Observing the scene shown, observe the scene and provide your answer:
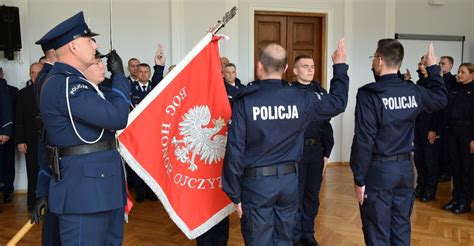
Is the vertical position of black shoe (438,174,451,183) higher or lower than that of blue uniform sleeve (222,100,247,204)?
lower

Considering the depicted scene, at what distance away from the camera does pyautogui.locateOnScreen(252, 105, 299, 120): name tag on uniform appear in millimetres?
2254

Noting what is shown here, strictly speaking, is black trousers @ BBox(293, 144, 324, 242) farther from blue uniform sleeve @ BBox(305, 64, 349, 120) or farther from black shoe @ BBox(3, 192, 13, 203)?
black shoe @ BBox(3, 192, 13, 203)

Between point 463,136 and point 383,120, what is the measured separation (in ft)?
8.32

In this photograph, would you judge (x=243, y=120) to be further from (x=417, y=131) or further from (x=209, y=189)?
(x=417, y=131)

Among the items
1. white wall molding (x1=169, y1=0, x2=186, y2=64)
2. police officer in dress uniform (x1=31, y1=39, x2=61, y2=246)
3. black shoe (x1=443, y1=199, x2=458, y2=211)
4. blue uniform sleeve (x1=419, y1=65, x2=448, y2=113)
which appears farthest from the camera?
white wall molding (x1=169, y1=0, x2=186, y2=64)

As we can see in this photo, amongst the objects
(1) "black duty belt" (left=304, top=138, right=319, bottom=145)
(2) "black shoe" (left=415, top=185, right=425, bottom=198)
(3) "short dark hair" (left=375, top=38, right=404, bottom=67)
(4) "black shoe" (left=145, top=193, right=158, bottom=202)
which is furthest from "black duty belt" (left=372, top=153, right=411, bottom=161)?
(4) "black shoe" (left=145, top=193, right=158, bottom=202)

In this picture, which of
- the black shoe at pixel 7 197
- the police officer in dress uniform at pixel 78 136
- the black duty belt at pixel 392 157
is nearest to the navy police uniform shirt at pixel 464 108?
the black duty belt at pixel 392 157

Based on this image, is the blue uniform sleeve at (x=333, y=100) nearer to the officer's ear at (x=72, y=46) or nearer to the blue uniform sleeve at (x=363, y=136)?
the blue uniform sleeve at (x=363, y=136)

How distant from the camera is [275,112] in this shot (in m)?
2.27

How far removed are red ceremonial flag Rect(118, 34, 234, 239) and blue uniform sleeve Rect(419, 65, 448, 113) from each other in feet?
4.15

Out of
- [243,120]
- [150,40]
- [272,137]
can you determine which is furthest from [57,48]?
[150,40]

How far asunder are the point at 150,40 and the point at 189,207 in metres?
3.92

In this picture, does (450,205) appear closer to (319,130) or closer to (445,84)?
(445,84)

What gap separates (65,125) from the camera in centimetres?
193
